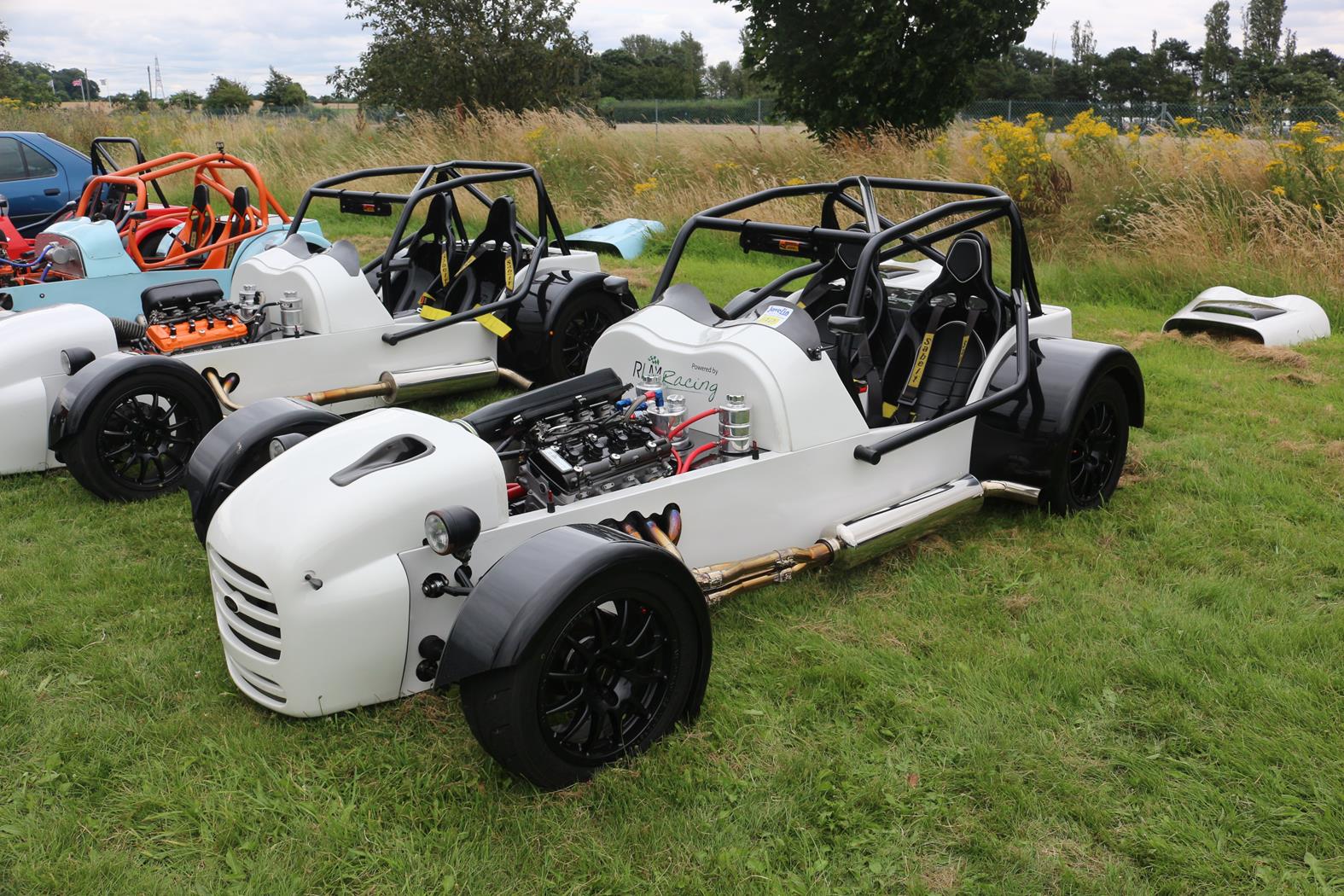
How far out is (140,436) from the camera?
18.8ft

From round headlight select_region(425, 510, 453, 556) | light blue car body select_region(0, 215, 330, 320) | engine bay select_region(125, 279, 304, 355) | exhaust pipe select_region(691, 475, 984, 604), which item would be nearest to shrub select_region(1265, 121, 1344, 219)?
exhaust pipe select_region(691, 475, 984, 604)

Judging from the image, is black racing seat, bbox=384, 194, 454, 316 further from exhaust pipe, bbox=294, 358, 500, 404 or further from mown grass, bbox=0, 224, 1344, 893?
mown grass, bbox=0, 224, 1344, 893

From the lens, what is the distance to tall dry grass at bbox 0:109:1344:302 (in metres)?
10.0

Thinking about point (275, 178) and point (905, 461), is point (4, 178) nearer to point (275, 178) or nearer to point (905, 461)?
point (275, 178)

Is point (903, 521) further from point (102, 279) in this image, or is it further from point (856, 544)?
point (102, 279)

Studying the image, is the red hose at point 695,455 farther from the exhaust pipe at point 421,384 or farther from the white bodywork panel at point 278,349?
the white bodywork panel at point 278,349

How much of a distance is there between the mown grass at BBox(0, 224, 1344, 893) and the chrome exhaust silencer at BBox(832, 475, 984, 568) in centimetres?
21

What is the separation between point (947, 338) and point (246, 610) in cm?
359

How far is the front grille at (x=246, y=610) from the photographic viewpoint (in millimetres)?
3270

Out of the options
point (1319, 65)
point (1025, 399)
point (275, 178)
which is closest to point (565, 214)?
point (275, 178)

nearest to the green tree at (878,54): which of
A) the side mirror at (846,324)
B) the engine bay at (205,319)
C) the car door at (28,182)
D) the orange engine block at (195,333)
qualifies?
the car door at (28,182)

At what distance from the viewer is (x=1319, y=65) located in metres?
43.2

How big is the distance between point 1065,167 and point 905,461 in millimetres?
8642

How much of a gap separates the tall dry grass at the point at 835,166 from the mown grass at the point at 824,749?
6.01m
